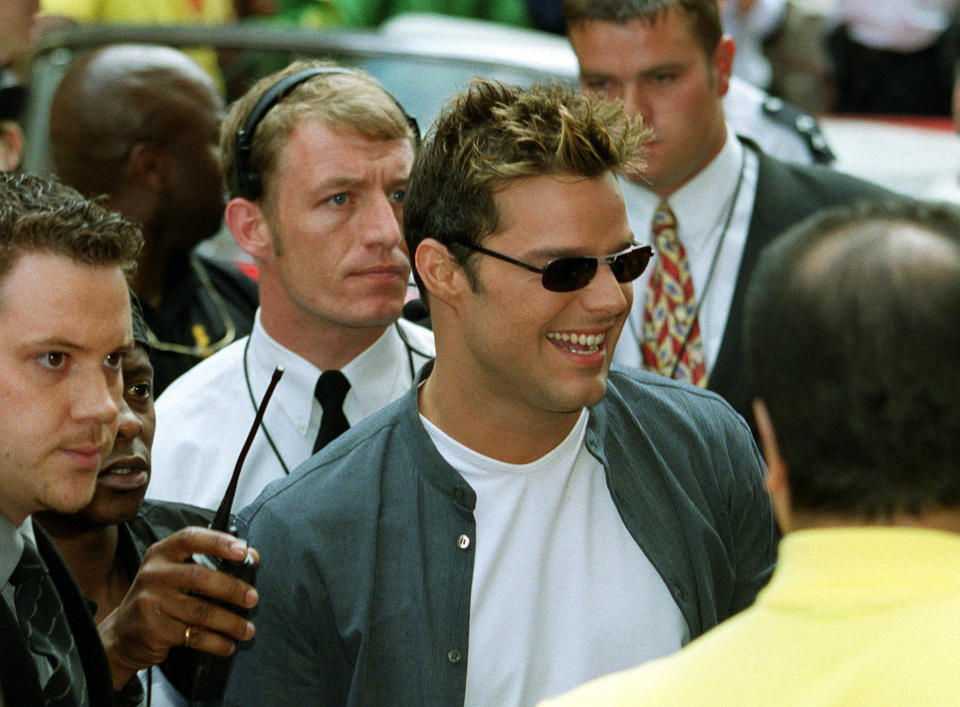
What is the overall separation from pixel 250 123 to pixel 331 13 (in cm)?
399

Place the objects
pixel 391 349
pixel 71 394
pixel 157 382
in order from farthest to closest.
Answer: pixel 157 382, pixel 391 349, pixel 71 394

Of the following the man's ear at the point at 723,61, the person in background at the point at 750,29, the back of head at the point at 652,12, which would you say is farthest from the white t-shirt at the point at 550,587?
the person in background at the point at 750,29

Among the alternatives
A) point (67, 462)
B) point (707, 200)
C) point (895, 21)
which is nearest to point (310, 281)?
point (707, 200)

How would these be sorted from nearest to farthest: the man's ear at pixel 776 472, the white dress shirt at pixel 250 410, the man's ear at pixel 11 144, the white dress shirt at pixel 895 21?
the man's ear at pixel 776 472
the white dress shirt at pixel 250 410
the man's ear at pixel 11 144
the white dress shirt at pixel 895 21

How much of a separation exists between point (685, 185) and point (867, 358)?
267 centimetres

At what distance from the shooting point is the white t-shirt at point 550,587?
2.49 m

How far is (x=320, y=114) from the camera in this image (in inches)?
141

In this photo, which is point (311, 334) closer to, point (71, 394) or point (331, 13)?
point (71, 394)

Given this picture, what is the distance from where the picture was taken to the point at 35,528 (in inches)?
98.7

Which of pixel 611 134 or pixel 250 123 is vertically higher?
pixel 611 134

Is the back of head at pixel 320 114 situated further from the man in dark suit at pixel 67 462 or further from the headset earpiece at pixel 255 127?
the man in dark suit at pixel 67 462

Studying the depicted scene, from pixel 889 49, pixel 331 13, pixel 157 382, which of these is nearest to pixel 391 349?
pixel 157 382

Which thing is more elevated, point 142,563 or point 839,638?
point 839,638

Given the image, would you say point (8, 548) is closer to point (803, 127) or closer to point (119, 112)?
point (119, 112)
